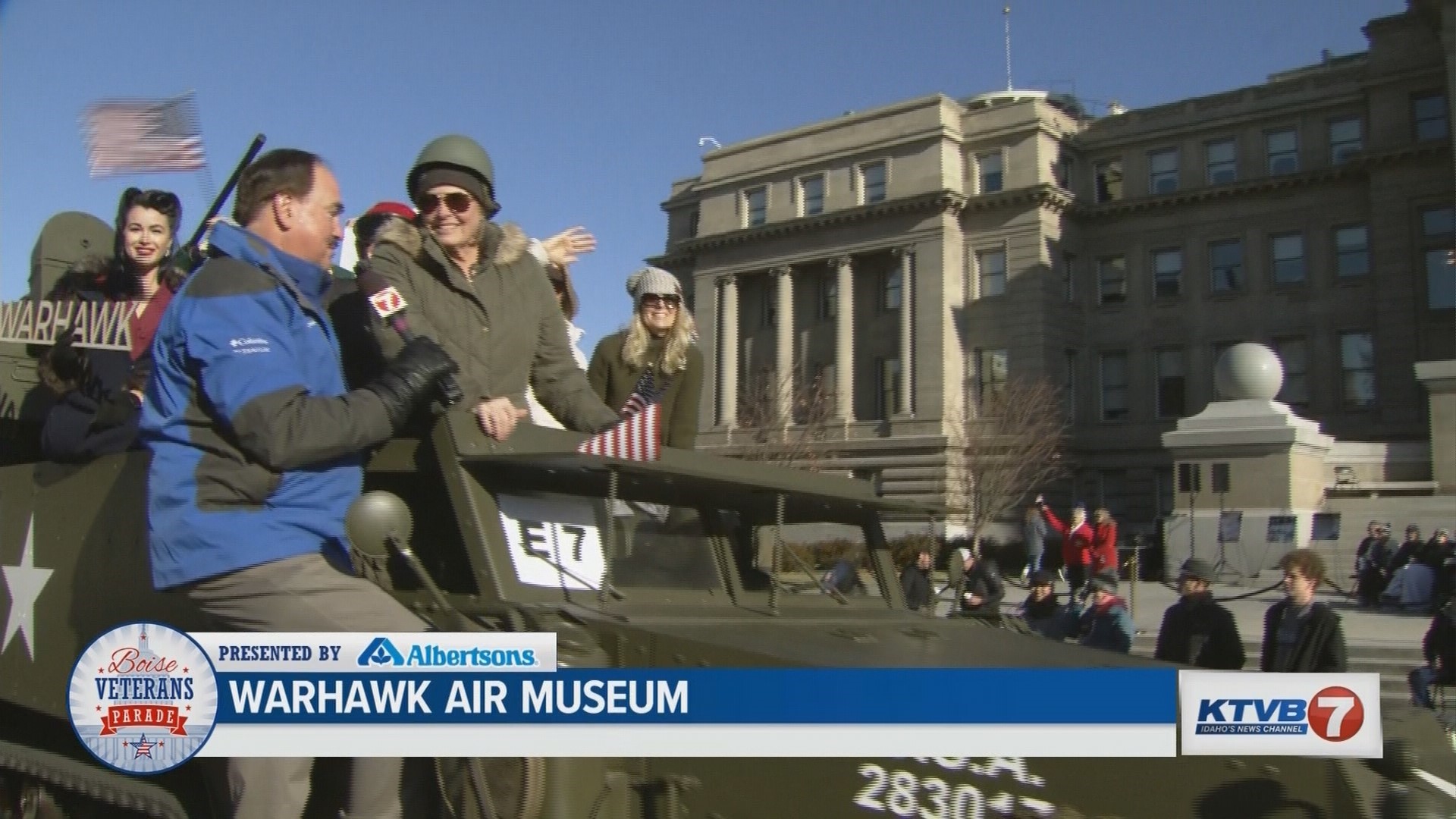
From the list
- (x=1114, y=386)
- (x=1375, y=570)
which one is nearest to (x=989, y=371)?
(x=1114, y=386)

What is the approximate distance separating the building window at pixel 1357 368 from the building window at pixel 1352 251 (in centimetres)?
213

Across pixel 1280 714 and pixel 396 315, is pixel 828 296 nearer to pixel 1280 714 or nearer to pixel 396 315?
pixel 396 315

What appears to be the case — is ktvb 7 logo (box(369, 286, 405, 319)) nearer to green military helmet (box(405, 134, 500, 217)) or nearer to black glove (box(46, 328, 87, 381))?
green military helmet (box(405, 134, 500, 217))

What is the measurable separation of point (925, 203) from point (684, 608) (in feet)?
151

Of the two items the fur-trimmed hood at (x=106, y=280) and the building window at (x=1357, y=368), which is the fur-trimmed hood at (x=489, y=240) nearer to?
→ the fur-trimmed hood at (x=106, y=280)

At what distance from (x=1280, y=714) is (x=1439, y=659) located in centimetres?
811

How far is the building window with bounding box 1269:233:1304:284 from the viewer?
45.4 metres

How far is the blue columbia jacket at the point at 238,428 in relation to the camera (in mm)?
3201

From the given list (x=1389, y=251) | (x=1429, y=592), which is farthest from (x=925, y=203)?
(x=1429, y=592)

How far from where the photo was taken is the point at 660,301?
580 cm

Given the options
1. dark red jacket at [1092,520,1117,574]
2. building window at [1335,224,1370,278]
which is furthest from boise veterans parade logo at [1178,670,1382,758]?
building window at [1335,224,1370,278]

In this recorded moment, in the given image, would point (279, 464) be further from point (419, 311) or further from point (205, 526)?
point (419, 311)

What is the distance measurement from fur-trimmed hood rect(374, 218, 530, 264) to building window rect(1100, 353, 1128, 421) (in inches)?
1812

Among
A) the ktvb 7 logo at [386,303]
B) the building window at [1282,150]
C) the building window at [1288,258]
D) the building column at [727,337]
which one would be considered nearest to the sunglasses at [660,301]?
the ktvb 7 logo at [386,303]
